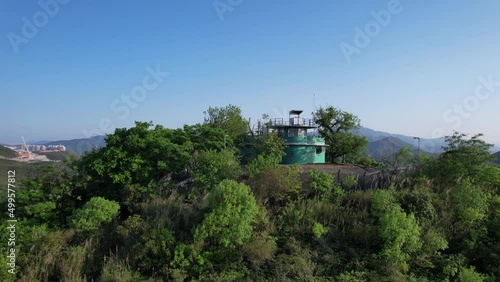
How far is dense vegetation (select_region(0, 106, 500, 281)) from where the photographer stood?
526 inches

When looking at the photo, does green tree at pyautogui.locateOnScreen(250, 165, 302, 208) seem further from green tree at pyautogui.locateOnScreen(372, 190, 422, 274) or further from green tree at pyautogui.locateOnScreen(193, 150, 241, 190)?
green tree at pyautogui.locateOnScreen(372, 190, 422, 274)

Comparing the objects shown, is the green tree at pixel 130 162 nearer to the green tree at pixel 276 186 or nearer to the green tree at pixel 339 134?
the green tree at pixel 276 186

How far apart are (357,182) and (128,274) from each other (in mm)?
13474

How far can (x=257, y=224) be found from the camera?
1543cm

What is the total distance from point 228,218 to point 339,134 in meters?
23.8

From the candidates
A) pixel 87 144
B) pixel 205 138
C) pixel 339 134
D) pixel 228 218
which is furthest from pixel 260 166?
pixel 87 144

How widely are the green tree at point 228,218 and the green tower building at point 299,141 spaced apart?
1688 cm

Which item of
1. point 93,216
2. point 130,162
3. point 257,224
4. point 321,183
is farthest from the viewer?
point 130,162

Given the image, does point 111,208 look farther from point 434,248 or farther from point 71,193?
point 434,248

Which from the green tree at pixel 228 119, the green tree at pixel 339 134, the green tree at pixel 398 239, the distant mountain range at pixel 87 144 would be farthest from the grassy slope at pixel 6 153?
the green tree at pixel 398 239

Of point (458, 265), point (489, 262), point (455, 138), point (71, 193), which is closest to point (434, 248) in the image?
point (458, 265)

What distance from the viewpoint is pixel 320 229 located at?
1498 cm

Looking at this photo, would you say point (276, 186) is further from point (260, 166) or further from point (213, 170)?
point (213, 170)

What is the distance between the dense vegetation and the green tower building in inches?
452
